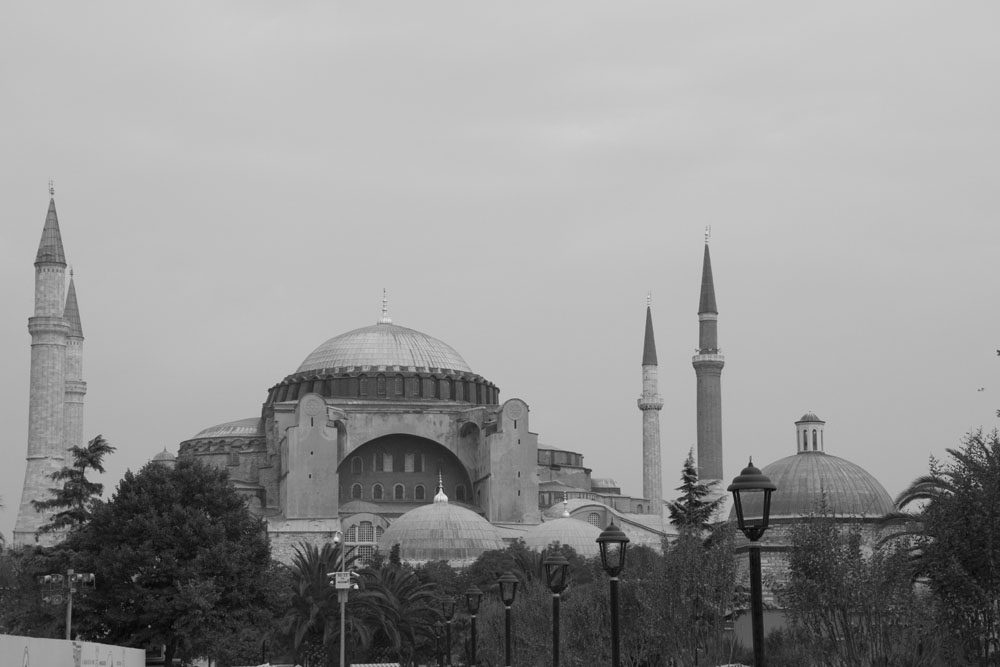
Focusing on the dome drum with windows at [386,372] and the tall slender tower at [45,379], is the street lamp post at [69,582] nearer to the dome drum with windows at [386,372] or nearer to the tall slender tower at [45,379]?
the tall slender tower at [45,379]

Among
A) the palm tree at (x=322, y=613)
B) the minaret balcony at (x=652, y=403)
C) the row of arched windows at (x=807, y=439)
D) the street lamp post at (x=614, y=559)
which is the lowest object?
the palm tree at (x=322, y=613)

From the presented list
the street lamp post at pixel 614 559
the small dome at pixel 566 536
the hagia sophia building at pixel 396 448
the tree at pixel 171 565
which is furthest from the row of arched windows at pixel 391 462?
the street lamp post at pixel 614 559

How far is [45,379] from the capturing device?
190 ft

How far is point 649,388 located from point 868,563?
49924 millimetres

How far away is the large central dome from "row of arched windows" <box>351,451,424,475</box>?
17.2 feet

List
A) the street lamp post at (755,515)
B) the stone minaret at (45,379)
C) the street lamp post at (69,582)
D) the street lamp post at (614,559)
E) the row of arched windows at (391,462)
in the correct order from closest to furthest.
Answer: the street lamp post at (755,515) < the street lamp post at (614,559) < the street lamp post at (69,582) < the stone minaret at (45,379) < the row of arched windows at (391,462)

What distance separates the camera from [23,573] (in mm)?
40875

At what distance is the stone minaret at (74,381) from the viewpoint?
2704 inches

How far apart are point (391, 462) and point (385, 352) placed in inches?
274

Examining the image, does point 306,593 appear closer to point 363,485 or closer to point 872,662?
point 872,662

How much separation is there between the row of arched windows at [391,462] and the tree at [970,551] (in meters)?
52.7

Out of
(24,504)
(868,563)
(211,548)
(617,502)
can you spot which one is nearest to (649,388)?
(617,502)

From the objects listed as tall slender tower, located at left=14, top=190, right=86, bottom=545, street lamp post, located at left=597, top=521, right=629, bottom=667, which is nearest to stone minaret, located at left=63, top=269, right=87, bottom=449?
tall slender tower, located at left=14, top=190, right=86, bottom=545

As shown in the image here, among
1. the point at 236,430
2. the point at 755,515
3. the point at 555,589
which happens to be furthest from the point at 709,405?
the point at 755,515
